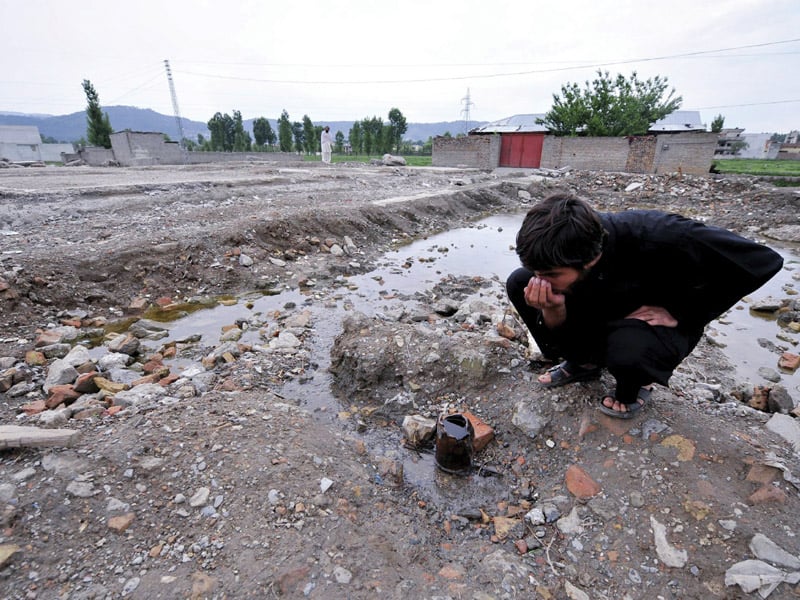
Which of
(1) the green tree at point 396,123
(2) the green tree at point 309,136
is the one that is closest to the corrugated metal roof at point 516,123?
(1) the green tree at point 396,123

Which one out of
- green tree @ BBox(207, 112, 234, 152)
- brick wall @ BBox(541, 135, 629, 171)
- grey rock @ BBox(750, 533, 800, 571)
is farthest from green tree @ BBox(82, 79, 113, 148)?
grey rock @ BBox(750, 533, 800, 571)

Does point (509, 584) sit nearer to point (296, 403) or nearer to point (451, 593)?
point (451, 593)

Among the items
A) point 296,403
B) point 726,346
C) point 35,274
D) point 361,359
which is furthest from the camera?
point 35,274

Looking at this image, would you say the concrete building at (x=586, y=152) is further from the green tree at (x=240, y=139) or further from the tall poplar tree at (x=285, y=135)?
the green tree at (x=240, y=139)

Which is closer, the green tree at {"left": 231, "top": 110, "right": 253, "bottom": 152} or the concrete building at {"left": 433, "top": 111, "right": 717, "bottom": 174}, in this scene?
the concrete building at {"left": 433, "top": 111, "right": 717, "bottom": 174}

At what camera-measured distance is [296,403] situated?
245cm

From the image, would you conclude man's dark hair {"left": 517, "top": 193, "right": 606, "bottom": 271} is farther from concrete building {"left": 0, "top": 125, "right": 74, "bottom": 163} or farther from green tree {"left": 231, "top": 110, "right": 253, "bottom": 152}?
concrete building {"left": 0, "top": 125, "right": 74, "bottom": 163}

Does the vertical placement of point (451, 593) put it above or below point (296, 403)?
above

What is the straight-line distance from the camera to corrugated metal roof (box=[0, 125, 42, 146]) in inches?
1486

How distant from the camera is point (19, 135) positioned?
127 ft

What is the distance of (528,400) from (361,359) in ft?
3.63

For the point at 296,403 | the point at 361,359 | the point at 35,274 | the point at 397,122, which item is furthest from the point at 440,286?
the point at 397,122

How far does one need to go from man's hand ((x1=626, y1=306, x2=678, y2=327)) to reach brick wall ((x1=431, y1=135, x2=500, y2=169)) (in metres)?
Result: 19.8

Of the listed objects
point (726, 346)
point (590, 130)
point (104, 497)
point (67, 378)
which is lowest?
point (726, 346)
